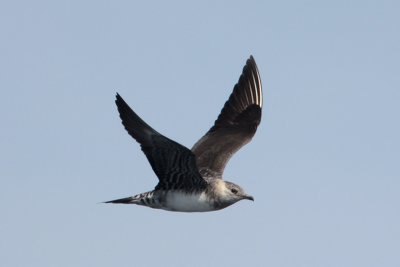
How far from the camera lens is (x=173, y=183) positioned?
17.5m

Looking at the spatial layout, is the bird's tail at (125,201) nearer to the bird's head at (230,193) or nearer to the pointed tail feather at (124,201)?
the pointed tail feather at (124,201)

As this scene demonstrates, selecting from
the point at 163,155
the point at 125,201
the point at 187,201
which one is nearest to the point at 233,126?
the point at 187,201

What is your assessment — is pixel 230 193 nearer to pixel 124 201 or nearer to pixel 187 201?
pixel 187 201

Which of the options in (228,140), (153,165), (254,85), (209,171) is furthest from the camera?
(254,85)

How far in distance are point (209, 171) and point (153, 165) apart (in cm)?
235

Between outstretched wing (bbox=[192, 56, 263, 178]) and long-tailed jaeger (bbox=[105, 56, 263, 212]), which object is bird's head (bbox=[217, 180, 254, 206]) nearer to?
long-tailed jaeger (bbox=[105, 56, 263, 212])

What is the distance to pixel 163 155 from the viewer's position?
54.0 feet

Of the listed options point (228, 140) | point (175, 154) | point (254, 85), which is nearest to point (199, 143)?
point (228, 140)

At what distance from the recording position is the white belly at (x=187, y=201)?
57.7 ft

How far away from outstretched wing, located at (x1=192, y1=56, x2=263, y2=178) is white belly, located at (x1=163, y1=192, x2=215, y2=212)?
123 centimetres

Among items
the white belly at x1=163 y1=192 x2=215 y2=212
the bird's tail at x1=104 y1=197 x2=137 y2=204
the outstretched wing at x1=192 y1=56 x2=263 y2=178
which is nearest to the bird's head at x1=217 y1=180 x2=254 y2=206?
the white belly at x1=163 y1=192 x2=215 y2=212

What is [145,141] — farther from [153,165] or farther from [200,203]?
[200,203]

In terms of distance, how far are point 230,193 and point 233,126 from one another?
3451 mm

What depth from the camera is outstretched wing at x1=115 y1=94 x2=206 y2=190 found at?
51.8 feet
